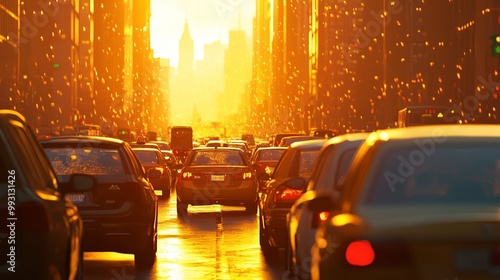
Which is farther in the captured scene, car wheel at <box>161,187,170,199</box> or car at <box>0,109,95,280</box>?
car wheel at <box>161,187,170,199</box>

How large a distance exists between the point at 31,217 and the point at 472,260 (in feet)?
8.29

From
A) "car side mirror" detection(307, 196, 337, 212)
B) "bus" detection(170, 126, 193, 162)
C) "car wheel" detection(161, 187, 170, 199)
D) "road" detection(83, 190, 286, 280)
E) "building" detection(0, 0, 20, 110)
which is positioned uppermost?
"building" detection(0, 0, 20, 110)

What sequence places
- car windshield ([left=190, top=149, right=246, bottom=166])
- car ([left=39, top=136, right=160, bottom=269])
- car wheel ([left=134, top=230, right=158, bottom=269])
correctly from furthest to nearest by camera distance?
car windshield ([left=190, top=149, right=246, bottom=166]) → car wheel ([left=134, top=230, right=158, bottom=269]) → car ([left=39, top=136, right=160, bottom=269])

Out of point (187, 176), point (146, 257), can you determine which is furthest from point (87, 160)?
point (187, 176)

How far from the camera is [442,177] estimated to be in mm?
6871

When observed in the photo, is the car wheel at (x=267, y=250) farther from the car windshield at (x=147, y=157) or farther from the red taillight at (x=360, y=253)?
the car windshield at (x=147, y=157)

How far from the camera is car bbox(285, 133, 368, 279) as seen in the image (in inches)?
421

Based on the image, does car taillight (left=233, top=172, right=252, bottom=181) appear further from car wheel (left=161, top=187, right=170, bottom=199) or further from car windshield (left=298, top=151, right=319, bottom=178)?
car windshield (left=298, top=151, right=319, bottom=178)

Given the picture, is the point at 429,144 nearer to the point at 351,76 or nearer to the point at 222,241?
the point at 222,241

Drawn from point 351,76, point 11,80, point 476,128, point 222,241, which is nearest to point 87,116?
point 351,76

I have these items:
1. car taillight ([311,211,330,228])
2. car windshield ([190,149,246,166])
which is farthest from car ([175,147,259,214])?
car taillight ([311,211,330,228])

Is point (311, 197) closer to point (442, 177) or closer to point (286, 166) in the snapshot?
point (442, 177)

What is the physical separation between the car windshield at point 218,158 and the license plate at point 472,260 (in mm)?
21590

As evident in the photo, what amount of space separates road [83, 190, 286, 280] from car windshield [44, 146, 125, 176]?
1263 mm
